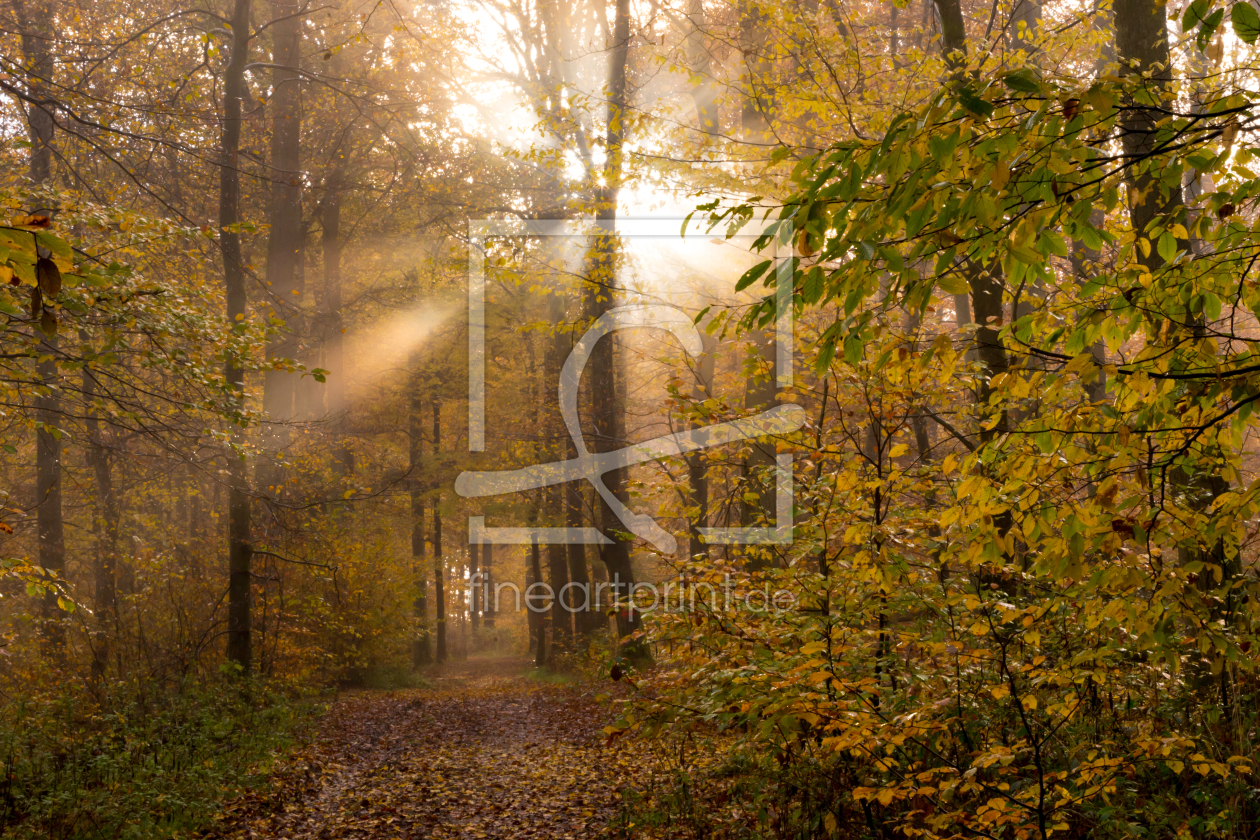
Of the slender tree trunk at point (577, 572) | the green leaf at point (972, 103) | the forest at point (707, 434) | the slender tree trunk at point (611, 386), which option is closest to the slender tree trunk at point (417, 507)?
the forest at point (707, 434)

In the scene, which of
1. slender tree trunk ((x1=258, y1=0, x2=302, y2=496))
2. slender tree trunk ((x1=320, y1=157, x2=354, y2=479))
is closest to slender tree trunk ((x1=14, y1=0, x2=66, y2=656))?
slender tree trunk ((x1=258, y1=0, x2=302, y2=496))

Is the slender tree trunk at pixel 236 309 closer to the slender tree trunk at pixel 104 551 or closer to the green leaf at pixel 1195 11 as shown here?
the slender tree trunk at pixel 104 551

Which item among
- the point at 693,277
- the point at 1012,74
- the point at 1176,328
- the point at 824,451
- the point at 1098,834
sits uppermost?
the point at 693,277

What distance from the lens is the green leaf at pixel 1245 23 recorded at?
6.67 ft

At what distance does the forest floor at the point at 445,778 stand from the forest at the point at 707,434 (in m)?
0.07

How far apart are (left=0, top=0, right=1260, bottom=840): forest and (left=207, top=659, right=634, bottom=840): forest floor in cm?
7

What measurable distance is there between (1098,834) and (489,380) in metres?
19.3

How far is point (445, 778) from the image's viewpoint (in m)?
8.33

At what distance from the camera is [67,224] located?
7262mm

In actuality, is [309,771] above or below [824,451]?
below

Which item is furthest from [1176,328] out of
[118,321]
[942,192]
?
[118,321]

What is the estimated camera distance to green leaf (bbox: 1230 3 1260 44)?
203 centimetres

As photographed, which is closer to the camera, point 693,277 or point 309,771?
point 309,771

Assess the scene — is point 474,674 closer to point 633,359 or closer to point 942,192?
point 633,359
